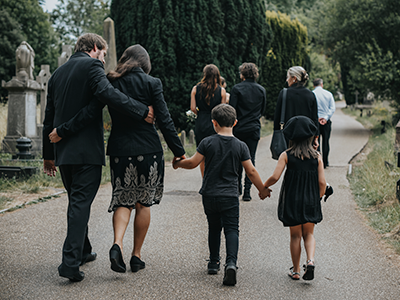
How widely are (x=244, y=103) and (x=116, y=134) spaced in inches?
119

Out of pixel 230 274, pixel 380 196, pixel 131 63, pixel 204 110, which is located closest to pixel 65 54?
pixel 204 110

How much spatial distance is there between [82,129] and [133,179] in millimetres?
594

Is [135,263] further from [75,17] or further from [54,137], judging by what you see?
[75,17]

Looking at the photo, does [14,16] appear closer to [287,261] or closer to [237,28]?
[237,28]

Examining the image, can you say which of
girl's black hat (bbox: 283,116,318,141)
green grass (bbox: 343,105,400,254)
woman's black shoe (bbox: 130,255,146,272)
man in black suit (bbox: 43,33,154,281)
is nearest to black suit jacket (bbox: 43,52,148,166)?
man in black suit (bbox: 43,33,154,281)

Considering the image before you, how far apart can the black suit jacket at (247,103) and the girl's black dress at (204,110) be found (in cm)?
26

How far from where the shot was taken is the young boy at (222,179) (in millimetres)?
3586

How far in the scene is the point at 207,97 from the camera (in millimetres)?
6270

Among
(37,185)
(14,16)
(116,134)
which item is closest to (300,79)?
(116,134)

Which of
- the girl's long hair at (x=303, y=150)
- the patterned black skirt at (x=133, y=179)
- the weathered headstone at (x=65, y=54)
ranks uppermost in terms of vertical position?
the weathered headstone at (x=65, y=54)

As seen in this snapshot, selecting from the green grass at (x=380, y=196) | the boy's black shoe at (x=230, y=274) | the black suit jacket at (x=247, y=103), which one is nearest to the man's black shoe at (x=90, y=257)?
the boy's black shoe at (x=230, y=274)

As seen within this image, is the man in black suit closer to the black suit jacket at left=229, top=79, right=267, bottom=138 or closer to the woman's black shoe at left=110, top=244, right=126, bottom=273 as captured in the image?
the woman's black shoe at left=110, top=244, right=126, bottom=273

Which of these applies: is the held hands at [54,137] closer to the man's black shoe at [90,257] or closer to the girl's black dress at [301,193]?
the man's black shoe at [90,257]

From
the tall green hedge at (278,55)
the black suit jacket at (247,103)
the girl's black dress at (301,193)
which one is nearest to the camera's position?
the girl's black dress at (301,193)
